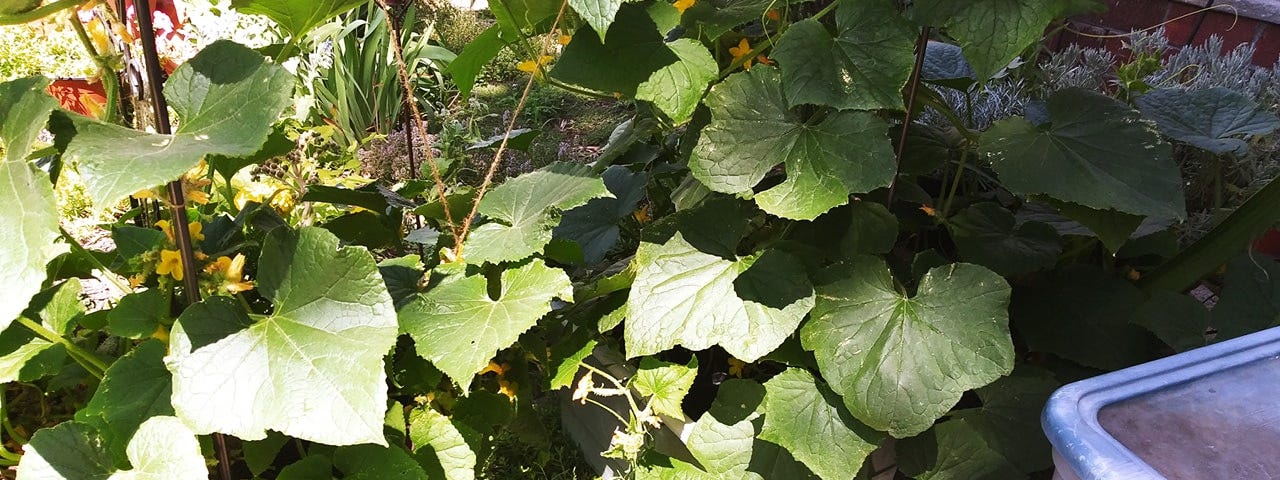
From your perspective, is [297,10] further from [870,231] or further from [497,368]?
[870,231]

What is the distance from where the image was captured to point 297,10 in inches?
41.9

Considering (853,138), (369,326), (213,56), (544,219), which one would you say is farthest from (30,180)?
(853,138)

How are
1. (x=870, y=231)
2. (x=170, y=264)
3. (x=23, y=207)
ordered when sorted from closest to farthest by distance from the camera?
(x=23, y=207), (x=170, y=264), (x=870, y=231)

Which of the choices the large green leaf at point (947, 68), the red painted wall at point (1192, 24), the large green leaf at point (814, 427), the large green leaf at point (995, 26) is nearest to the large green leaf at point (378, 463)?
the large green leaf at point (814, 427)

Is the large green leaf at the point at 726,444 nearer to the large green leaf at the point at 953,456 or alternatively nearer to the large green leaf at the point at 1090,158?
the large green leaf at the point at 953,456

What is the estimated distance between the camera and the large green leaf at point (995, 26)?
907mm

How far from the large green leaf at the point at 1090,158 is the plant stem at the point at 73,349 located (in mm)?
1289

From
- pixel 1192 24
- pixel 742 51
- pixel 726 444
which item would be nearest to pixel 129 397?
pixel 726 444

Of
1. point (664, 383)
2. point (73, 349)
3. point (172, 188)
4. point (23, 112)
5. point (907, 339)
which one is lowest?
point (664, 383)

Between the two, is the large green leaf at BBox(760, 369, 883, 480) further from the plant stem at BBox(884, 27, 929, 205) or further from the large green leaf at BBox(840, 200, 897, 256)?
the plant stem at BBox(884, 27, 929, 205)

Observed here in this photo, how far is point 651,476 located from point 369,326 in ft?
1.94

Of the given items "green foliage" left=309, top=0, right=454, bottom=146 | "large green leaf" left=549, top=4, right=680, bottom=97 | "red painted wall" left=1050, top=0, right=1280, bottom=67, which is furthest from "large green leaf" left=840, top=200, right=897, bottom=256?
"green foliage" left=309, top=0, right=454, bottom=146

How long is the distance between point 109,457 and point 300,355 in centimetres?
33

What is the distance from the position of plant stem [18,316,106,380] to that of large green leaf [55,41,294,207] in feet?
1.27
